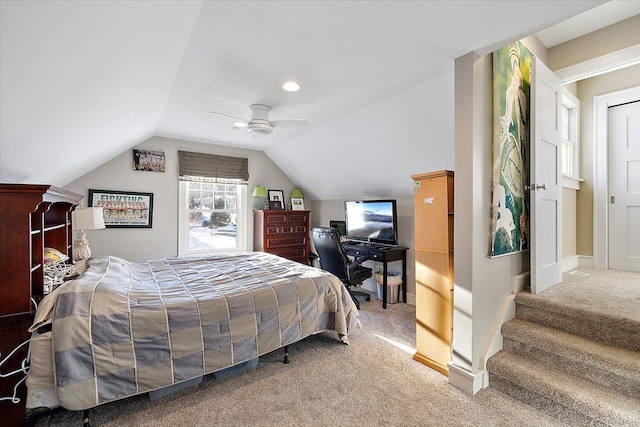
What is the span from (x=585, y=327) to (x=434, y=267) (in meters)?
1.07

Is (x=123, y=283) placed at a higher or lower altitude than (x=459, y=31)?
lower

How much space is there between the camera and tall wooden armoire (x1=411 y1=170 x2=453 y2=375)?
2338 mm

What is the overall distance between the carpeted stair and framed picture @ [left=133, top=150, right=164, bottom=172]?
184 inches

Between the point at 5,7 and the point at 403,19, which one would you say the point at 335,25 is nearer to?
the point at 403,19

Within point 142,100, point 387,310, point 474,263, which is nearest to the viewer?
point 474,263

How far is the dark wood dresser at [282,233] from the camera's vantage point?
Result: 4.89 m

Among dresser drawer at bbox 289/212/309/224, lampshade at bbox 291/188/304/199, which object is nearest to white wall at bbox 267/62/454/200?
lampshade at bbox 291/188/304/199

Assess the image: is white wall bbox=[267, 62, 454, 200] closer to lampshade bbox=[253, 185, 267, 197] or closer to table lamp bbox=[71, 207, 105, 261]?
lampshade bbox=[253, 185, 267, 197]

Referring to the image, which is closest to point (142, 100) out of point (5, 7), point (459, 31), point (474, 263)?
point (5, 7)

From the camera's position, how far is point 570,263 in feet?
11.3

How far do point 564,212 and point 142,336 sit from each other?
4345 millimetres

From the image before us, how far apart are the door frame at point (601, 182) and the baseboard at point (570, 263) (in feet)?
0.53

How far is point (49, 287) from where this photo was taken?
191 cm

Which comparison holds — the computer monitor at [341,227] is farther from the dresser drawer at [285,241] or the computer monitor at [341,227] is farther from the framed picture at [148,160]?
the framed picture at [148,160]
